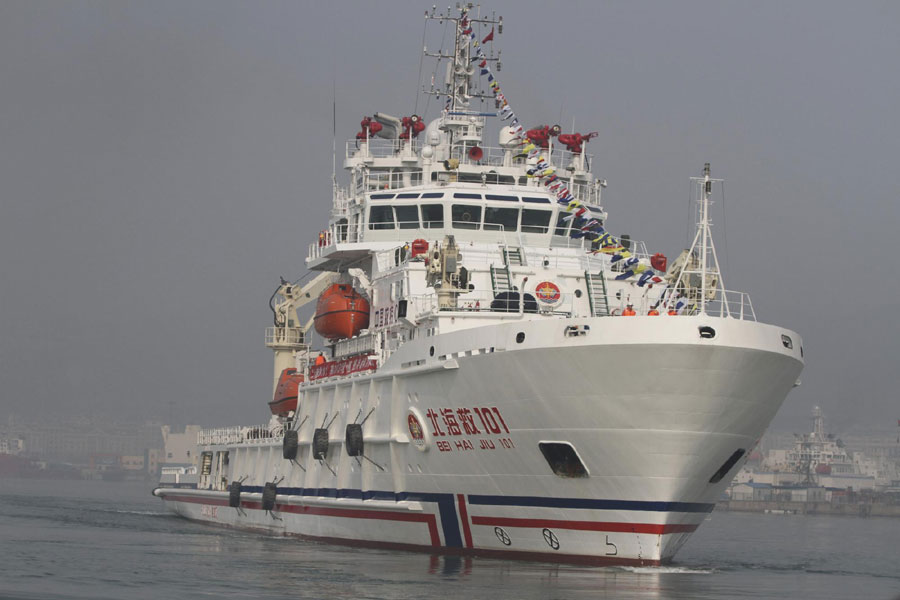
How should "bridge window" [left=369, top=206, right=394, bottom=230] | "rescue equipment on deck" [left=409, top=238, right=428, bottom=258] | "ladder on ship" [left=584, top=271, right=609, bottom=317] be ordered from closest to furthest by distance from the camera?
"ladder on ship" [left=584, top=271, right=609, bottom=317] → "rescue equipment on deck" [left=409, top=238, right=428, bottom=258] → "bridge window" [left=369, top=206, right=394, bottom=230]

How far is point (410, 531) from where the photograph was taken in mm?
31016

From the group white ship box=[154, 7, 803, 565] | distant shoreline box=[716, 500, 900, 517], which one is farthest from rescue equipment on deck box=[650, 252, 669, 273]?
distant shoreline box=[716, 500, 900, 517]

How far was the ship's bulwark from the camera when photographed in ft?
85.1

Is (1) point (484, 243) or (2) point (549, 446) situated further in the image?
(1) point (484, 243)

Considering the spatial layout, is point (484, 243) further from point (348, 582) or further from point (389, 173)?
point (348, 582)

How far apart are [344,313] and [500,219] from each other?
16.5 feet

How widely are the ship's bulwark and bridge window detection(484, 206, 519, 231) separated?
578 cm

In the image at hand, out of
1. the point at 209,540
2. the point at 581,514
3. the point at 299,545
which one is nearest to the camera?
the point at 581,514

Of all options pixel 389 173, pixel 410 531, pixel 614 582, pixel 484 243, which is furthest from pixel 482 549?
pixel 389 173

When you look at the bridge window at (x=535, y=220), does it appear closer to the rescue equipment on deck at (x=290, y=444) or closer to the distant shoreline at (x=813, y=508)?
the rescue equipment on deck at (x=290, y=444)

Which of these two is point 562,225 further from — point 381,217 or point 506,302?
point 506,302

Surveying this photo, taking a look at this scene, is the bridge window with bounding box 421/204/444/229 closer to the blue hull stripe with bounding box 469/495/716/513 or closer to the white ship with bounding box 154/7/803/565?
the white ship with bounding box 154/7/803/565

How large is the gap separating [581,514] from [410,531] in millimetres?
5481

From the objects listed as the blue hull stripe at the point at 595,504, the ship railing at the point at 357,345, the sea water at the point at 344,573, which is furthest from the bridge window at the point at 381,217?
the blue hull stripe at the point at 595,504
